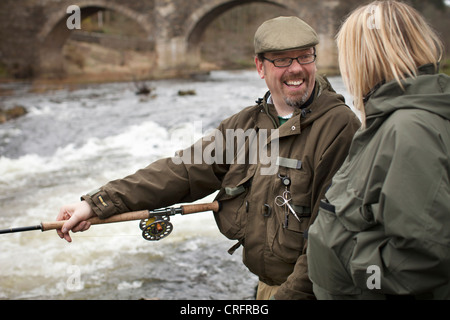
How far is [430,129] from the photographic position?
1352 mm

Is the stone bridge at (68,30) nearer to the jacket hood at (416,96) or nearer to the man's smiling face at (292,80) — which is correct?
the man's smiling face at (292,80)

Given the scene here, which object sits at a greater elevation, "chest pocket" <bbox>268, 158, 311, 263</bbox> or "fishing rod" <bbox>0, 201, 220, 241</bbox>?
"chest pocket" <bbox>268, 158, 311, 263</bbox>

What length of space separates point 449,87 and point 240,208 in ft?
3.46

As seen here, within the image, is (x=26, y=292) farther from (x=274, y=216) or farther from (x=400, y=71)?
(x=400, y=71)

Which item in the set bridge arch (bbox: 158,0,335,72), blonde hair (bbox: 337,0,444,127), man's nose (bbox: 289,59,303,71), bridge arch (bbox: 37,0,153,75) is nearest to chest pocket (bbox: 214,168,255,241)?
man's nose (bbox: 289,59,303,71)

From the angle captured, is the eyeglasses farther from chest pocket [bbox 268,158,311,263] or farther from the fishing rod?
the fishing rod

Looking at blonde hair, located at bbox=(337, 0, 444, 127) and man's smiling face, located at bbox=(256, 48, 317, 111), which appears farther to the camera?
man's smiling face, located at bbox=(256, 48, 317, 111)

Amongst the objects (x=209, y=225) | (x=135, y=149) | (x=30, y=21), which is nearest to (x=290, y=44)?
(x=209, y=225)

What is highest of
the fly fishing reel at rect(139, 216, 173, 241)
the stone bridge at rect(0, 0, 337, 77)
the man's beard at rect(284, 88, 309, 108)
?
the stone bridge at rect(0, 0, 337, 77)

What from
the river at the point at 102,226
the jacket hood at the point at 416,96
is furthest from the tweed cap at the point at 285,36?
the river at the point at 102,226

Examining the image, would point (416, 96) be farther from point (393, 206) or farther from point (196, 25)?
point (196, 25)

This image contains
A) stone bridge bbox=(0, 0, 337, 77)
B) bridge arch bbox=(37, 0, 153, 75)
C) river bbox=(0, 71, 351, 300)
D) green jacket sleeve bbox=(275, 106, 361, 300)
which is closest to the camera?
green jacket sleeve bbox=(275, 106, 361, 300)

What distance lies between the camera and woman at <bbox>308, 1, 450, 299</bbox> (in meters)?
1.34

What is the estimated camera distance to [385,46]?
61.1 inches
